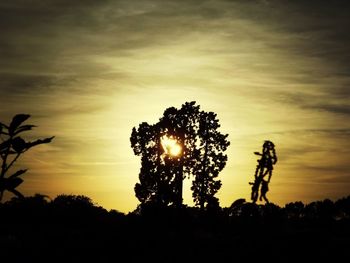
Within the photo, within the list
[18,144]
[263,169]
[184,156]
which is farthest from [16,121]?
[184,156]

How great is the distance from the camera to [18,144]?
8.23 meters

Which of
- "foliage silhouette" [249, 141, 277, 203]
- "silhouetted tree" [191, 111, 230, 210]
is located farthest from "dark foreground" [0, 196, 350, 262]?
"silhouetted tree" [191, 111, 230, 210]

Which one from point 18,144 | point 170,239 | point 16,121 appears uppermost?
point 16,121

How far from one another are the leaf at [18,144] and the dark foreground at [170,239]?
2809 millimetres

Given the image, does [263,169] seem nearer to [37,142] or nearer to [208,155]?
[37,142]

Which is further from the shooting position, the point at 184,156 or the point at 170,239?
the point at 184,156

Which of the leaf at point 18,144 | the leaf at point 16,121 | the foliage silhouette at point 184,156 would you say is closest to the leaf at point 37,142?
the leaf at point 18,144

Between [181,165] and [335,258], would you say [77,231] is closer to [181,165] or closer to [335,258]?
[335,258]

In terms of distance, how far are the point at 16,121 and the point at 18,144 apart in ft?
1.68

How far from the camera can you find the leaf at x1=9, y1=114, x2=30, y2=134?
8.47 metres

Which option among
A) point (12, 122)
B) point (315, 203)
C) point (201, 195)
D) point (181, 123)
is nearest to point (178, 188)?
point (201, 195)

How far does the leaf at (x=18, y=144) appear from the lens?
820cm

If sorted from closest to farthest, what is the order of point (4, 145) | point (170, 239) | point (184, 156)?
1. point (4, 145)
2. point (170, 239)
3. point (184, 156)

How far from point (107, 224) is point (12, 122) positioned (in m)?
9.07
